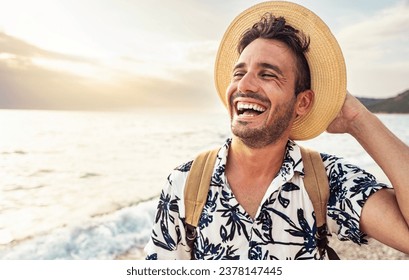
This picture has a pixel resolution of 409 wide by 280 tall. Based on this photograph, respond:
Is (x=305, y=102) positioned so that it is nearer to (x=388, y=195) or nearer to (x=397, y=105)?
(x=388, y=195)

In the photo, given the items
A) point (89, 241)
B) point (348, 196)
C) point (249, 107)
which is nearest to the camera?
point (348, 196)

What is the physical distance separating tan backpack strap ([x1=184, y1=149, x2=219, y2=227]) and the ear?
1.40ft

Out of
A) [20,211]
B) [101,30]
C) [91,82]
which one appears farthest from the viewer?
[91,82]

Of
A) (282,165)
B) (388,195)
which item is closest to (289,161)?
(282,165)

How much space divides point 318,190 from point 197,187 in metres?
0.42

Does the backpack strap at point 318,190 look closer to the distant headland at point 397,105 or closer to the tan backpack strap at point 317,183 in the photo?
the tan backpack strap at point 317,183

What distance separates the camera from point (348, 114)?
5.19ft

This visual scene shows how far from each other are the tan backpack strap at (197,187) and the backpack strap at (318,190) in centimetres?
34

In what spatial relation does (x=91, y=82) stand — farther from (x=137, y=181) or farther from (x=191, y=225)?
(x=191, y=225)

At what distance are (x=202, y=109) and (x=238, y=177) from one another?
9.15m

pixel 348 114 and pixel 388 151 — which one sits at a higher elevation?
pixel 348 114
